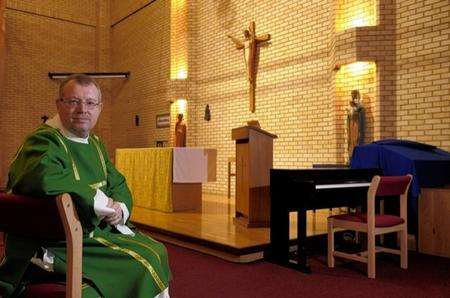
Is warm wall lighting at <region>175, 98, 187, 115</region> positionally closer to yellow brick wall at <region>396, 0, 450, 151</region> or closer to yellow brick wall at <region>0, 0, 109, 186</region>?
yellow brick wall at <region>0, 0, 109, 186</region>

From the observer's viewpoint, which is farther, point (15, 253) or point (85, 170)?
point (85, 170)

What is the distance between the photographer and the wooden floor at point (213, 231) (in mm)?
4281

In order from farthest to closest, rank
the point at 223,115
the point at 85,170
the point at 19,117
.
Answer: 1. the point at 19,117
2. the point at 223,115
3. the point at 85,170

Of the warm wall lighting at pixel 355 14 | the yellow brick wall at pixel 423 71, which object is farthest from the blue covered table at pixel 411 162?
the warm wall lighting at pixel 355 14

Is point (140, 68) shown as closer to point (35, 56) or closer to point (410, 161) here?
point (35, 56)

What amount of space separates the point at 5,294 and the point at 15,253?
152mm

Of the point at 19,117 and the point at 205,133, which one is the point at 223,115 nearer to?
the point at 205,133

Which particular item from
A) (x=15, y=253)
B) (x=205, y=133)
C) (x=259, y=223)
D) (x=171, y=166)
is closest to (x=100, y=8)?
(x=205, y=133)

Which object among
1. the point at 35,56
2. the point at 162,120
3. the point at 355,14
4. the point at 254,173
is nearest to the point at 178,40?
the point at 162,120

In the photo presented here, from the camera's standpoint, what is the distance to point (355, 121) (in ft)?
21.8

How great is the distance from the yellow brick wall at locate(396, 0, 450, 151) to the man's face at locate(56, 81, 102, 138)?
5.37 meters

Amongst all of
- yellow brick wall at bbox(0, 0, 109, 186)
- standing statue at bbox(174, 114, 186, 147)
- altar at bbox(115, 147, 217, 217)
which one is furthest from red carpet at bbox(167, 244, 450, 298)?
yellow brick wall at bbox(0, 0, 109, 186)

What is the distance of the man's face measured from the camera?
192 centimetres

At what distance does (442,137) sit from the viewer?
591 centimetres
